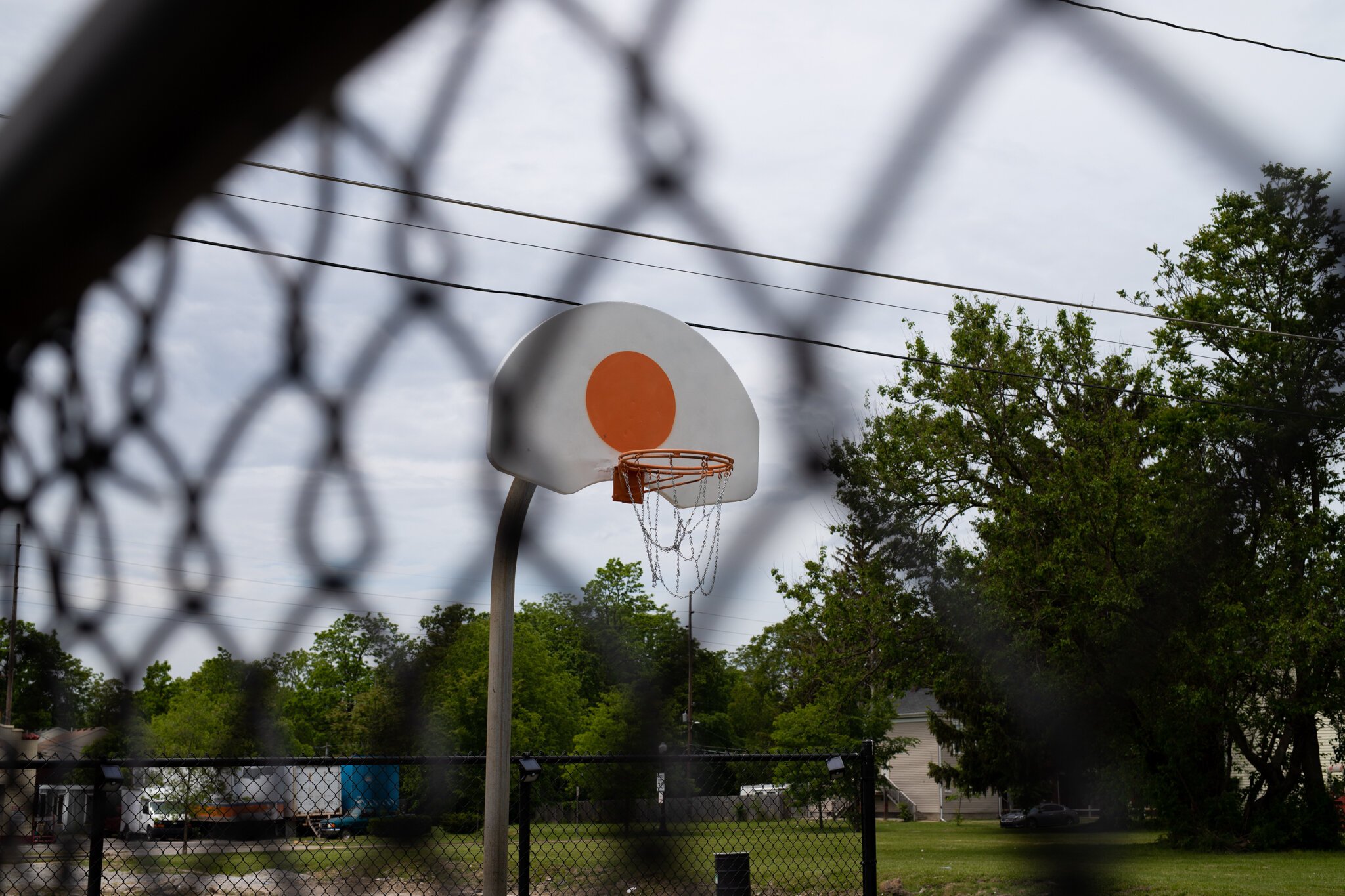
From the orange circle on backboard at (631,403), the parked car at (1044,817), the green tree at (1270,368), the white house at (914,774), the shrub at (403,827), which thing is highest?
the orange circle on backboard at (631,403)

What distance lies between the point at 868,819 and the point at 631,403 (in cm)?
312

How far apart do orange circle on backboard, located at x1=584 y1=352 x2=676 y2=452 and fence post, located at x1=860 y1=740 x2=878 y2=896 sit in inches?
107

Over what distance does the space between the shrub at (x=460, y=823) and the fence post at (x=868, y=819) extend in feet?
8.55

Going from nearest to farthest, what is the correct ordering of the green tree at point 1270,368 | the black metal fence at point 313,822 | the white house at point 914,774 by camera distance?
the green tree at point 1270,368 < the black metal fence at point 313,822 < the white house at point 914,774

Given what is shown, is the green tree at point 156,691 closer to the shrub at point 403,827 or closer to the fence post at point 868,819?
the shrub at point 403,827

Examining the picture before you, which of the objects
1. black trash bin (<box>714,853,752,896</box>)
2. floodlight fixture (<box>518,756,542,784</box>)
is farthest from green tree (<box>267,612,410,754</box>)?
black trash bin (<box>714,853,752,896</box>)

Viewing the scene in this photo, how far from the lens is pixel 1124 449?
1.05 metres

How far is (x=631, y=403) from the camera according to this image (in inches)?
72.4

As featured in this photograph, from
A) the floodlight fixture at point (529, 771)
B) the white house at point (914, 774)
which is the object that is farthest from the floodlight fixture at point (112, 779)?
the white house at point (914, 774)

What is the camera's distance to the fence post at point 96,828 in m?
1.22

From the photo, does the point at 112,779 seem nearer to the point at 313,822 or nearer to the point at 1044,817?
the point at 313,822

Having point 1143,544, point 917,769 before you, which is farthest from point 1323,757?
point 917,769

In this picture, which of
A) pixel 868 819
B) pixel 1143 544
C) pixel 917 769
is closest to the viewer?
pixel 1143 544

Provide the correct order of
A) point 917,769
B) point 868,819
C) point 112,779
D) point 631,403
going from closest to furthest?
point 112,779 → point 631,403 → point 868,819 → point 917,769
